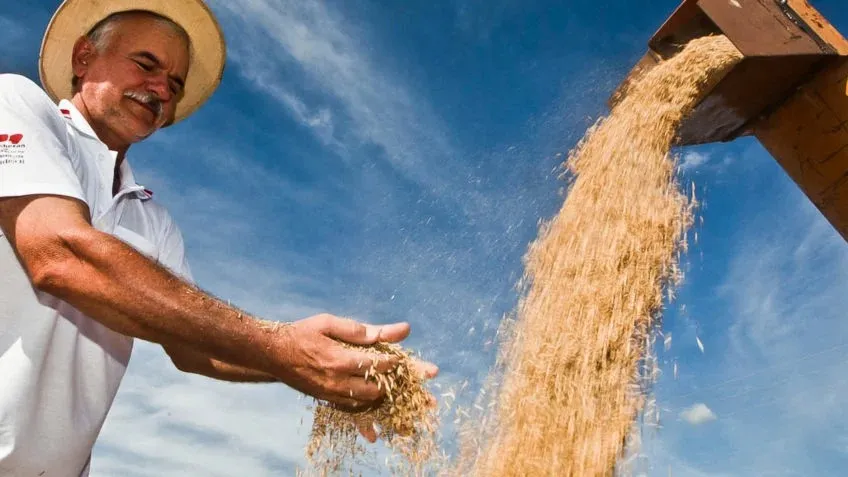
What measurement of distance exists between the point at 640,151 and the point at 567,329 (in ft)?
2.57

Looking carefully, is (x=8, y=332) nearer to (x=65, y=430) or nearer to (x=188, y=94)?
(x=65, y=430)

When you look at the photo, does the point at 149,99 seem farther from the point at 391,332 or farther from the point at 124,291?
the point at 391,332

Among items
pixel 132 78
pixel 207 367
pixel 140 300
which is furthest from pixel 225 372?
pixel 132 78

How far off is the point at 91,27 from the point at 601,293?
222cm

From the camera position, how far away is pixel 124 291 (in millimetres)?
1668

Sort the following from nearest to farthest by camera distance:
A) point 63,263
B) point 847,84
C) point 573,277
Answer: point 63,263, point 847,84, point 573,277

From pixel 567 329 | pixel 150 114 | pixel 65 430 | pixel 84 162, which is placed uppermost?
pixel 150 114

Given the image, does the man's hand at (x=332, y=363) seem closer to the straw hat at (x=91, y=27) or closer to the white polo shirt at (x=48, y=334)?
the white polo shirt at (x=48, y=334)

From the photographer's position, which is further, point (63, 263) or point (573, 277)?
point (573, 277)

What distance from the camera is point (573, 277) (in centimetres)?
244

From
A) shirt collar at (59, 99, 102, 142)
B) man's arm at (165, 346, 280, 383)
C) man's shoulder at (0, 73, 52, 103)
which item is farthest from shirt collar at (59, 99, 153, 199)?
man's arm at (165, 346, 280, 383)

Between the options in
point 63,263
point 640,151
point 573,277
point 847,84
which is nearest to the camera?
point 63,263

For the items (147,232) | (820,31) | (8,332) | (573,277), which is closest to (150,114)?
(147,232)

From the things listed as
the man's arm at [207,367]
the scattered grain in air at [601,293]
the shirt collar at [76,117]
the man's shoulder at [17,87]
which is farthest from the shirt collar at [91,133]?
the scattered grain in air at [601,293]
